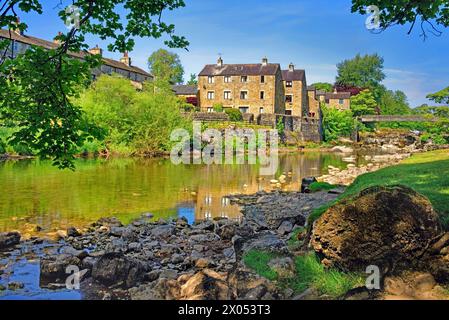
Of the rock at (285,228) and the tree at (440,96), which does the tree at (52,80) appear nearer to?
the rock at (285,228)

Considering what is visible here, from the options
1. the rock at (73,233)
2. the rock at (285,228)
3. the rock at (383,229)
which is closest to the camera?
the rock at (383,229)

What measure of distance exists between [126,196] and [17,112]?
1428 centimetres

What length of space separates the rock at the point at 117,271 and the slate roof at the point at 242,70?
66.9 meters

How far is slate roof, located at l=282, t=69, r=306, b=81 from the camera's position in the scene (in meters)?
79.4

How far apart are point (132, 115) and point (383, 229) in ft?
153

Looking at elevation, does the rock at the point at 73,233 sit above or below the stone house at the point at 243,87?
below

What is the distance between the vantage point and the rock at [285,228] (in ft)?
43.0

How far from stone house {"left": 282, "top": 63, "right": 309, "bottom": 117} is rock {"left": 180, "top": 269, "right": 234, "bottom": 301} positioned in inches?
2881

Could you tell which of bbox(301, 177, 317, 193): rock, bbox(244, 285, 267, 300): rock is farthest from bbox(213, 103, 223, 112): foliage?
bbox(244, 285, 267, 300): rock

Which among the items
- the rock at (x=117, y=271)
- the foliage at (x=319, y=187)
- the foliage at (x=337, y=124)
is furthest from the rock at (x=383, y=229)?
the foliage at (x=337, y=124)

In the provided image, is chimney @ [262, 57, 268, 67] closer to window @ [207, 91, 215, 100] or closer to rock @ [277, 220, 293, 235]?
window @ [207, 91, 215, 100]

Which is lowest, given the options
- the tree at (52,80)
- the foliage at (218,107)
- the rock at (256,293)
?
the rock at (256,293)

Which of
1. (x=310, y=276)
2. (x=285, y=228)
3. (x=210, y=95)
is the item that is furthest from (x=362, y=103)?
(x=310, y=276)

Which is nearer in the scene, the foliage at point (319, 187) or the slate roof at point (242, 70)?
the foliage at point (319, 187)
